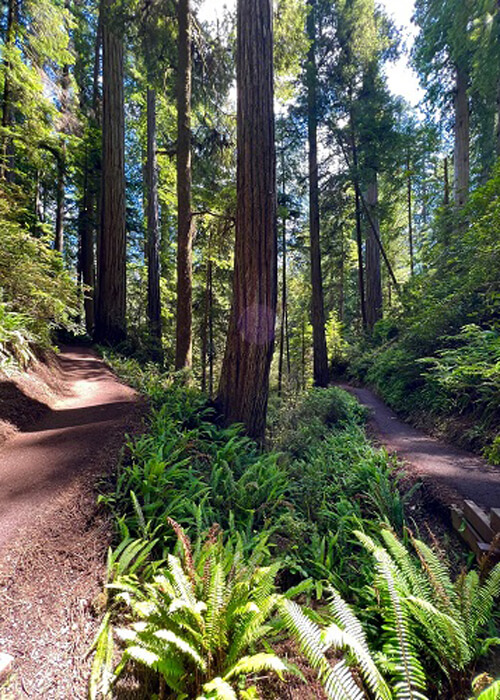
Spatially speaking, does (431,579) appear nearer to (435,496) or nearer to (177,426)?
(435,496)

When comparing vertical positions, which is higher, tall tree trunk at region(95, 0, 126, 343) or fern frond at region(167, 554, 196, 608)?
tall tree trunk at region(95, 0, 126, 343)

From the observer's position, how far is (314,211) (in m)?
10.5

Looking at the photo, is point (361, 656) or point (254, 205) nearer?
point (361, 656)

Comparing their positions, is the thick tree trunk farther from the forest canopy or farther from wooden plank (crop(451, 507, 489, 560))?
wooden plank (crop(451, 507, 489, 560))

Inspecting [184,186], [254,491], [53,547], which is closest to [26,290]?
[53,547]

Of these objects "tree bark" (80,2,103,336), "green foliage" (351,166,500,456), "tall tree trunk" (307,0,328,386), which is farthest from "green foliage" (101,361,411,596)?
"tree bark" (80,2,103,336)

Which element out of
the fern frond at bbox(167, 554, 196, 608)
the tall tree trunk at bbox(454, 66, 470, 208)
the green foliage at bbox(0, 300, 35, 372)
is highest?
the tall tree trunk at bbox(454, 66, 470, 208)

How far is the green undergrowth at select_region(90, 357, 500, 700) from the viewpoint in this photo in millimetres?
1412

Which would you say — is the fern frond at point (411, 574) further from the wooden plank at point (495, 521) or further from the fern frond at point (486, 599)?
the wooden plank at point (495, 521)

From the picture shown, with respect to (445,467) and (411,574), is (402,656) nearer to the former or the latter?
(411,574)

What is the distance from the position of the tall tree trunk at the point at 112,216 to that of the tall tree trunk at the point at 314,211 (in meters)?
5.79

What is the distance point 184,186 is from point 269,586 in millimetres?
7376

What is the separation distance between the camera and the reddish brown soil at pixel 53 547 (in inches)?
55.7

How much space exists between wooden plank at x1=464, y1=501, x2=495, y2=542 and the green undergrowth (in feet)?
1.38
